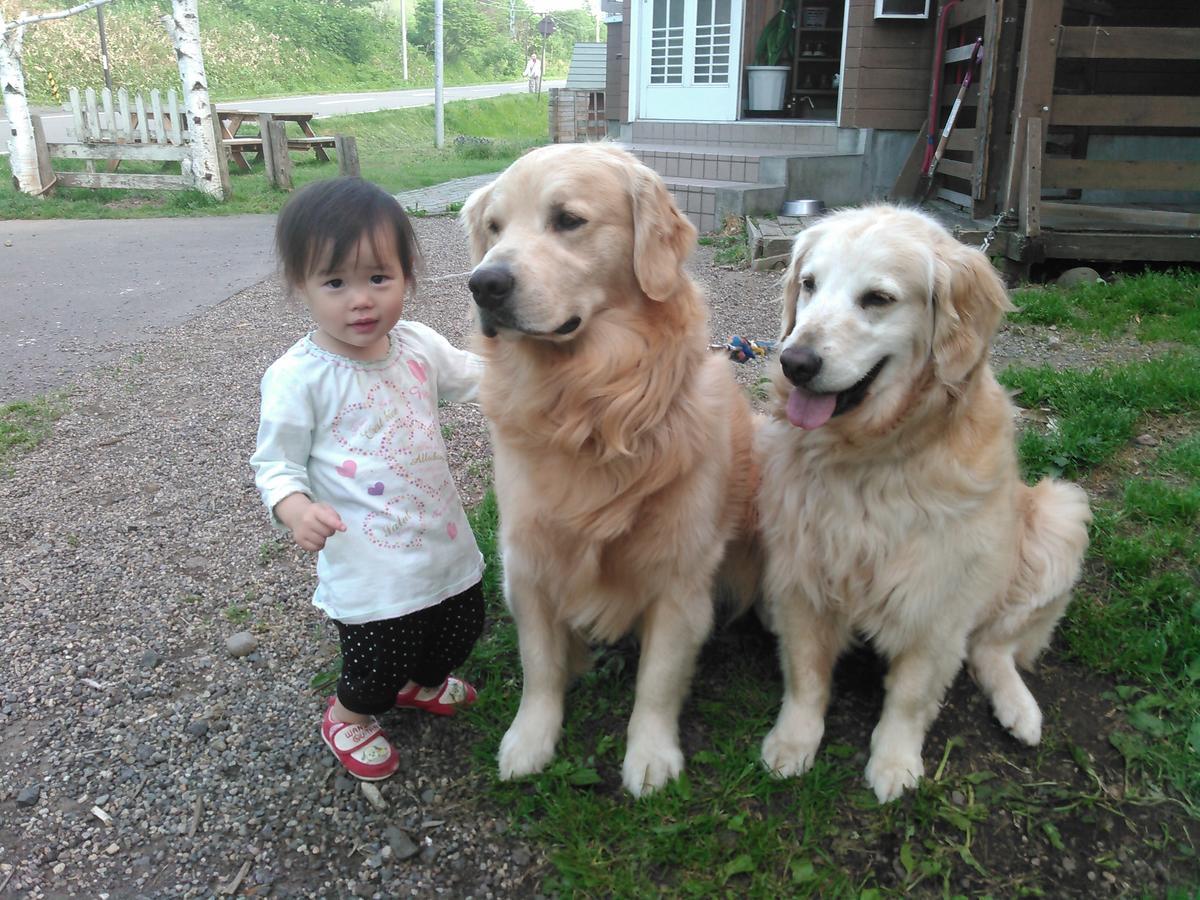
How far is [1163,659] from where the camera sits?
2.51 m

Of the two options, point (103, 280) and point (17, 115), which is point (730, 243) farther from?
point (17, 115)

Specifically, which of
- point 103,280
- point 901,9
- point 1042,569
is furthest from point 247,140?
point 1042,569

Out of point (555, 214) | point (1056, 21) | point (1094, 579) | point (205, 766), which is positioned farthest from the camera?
point (1056, 21)

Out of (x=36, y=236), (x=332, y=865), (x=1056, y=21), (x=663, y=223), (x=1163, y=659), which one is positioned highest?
(x=1056, y=21)

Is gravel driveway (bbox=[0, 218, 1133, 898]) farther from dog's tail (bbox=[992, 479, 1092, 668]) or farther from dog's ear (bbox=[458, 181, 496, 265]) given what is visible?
dog's tail (bbox=[992, 479, 1092, 668])

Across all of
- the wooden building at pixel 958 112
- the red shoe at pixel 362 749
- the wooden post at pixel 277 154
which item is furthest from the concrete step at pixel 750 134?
the red shoe at pixel 362 749

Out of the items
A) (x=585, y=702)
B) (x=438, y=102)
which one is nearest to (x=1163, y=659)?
(x=585, y=702)

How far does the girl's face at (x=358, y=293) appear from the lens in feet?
6.44

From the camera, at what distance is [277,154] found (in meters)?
13.1

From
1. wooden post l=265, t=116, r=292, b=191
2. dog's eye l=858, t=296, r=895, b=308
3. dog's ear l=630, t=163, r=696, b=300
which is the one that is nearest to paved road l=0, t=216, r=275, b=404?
wooden post l=265, t=116, r=292, b=191

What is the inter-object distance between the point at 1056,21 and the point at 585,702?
6442 mm

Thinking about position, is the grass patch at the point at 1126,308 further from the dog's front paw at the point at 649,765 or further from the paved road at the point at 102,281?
the paved road at the point at 102,281

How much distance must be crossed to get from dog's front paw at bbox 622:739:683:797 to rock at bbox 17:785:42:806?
151cm

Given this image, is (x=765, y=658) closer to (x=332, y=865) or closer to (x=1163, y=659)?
(x=1163, y=659)
